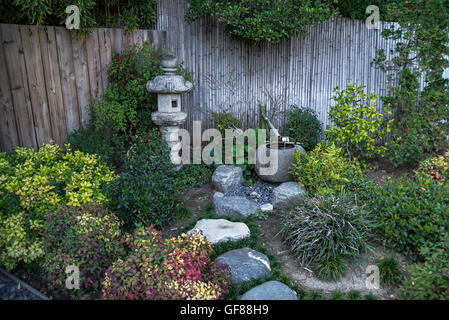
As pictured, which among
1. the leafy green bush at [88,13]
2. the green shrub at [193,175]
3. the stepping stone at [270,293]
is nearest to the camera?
the stepping stone at [270,293]

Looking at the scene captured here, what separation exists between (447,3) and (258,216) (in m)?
5.55

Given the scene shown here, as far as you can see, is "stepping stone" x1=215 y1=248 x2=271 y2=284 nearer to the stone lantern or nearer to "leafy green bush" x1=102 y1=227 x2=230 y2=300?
"leafy green bush" x1=102 y1=227 x2=230 y2=300

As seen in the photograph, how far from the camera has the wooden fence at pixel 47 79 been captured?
16.4ft

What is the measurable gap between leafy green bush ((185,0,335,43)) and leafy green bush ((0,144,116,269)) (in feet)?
10.4

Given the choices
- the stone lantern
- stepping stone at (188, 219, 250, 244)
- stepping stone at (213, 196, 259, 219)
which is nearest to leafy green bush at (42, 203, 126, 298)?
stepping stone at (188, 219, 250, 244)

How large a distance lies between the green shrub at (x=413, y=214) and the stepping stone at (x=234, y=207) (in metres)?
1.52

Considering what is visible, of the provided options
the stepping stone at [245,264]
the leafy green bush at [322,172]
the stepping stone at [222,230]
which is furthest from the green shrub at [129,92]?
the stepping stone at [245,264]

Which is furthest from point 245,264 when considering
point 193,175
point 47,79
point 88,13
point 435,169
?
→ point 88,13

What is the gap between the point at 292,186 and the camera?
511 cm

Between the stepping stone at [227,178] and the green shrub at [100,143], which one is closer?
the green shrub at [100,143]

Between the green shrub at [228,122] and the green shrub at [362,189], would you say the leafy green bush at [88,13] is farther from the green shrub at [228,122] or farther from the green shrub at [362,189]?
the green shrub at [362,189]

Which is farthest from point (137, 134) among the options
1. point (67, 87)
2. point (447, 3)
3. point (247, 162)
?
point (447, 3)

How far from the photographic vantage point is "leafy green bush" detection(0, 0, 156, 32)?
4.86m

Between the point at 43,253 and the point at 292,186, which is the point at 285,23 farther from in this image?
the point at 43,253
